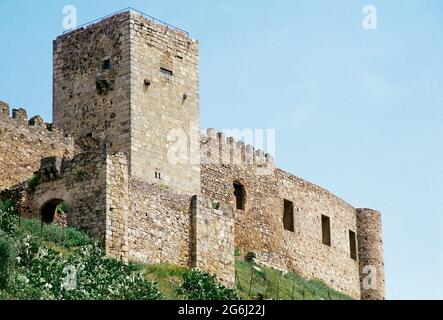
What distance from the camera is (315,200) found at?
46281 mm

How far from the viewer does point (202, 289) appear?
102 ft

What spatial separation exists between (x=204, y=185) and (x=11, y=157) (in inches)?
288

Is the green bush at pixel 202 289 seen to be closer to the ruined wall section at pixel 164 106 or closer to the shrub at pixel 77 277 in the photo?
the shrub at pixel 77 277

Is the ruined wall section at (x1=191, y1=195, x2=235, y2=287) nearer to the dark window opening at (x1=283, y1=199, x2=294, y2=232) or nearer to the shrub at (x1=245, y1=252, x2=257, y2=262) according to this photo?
the shrub at (x1=245, y1=252, x2=257, y2=262)

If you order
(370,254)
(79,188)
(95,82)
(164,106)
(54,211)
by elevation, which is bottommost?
(54,211)

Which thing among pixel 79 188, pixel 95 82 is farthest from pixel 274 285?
pixel 79 188

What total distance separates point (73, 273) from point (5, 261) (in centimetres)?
173

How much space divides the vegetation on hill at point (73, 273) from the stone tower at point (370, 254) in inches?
584

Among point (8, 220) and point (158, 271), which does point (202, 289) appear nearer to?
point (158, 271)

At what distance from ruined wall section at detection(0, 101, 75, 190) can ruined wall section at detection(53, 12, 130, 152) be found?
0.69m
